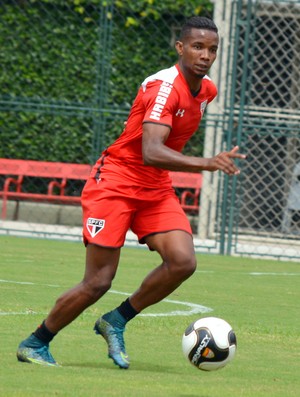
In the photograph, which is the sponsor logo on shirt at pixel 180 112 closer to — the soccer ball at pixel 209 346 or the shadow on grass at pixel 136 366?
the soccer ball at pixel 209 346

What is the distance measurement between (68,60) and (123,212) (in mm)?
11998

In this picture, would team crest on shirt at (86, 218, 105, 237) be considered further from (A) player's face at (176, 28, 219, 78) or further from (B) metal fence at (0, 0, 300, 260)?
(B) metal fence at (0, 0, 300, 260)

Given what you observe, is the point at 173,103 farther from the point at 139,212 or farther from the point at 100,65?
the point at 100,65

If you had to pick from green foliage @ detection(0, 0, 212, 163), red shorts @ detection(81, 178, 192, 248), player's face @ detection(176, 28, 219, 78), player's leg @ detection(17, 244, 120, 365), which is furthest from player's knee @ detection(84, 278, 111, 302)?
green foliage @ detection(0, 0, 212, 163)

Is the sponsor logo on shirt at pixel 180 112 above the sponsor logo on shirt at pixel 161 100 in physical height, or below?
below

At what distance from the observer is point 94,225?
714 centimetres

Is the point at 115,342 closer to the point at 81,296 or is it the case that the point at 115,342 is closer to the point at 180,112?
the point at 81,296

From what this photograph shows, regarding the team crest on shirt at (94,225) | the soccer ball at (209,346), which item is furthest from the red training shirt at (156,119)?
the soccer ball at (209,346)

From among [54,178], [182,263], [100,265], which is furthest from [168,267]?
[54,178]

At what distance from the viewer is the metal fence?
1561cm

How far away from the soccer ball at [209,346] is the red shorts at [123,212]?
70 centimetres

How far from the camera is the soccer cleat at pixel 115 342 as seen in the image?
7.04 m

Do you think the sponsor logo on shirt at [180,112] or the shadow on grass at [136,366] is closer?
the shadow on grass at [136,366]

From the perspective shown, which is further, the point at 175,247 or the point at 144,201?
the point at 144,201
